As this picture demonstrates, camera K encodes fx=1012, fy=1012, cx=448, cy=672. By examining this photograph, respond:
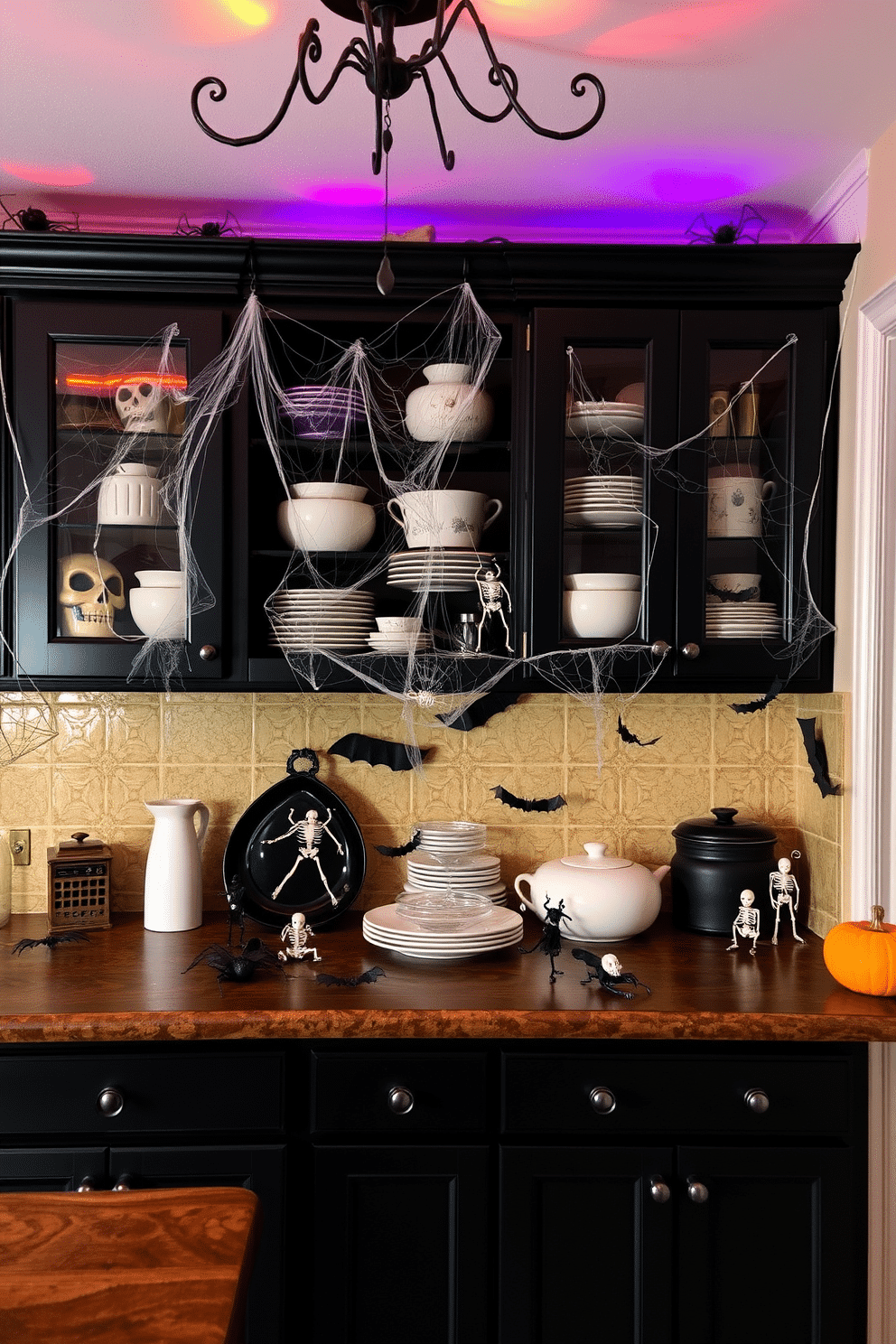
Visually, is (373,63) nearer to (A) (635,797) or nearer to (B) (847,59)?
(B) (847,59)

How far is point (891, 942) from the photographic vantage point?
1.75 m

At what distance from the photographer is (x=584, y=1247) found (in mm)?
1698

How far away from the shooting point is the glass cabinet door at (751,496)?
2.04 meters

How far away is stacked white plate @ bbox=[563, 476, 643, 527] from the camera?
2.05 m

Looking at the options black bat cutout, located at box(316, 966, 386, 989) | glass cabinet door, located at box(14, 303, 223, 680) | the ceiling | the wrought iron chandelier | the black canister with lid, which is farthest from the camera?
the black canister with lid

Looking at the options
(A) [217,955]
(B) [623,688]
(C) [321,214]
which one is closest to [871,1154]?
(B) [623,688]

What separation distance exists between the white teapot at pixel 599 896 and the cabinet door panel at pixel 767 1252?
0.46 m

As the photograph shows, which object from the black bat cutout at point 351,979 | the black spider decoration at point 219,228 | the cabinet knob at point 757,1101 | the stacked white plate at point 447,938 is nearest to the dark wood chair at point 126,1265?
the black bat cutout at point 351,979

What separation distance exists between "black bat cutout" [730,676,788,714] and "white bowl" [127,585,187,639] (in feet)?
3.88

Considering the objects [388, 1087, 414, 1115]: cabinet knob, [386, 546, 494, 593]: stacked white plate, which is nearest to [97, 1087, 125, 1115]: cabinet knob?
[388, 1087, 414, 1115]: cabinet knob

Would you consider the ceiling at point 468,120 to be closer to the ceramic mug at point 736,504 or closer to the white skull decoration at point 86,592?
the ceramic mug at point 736,504

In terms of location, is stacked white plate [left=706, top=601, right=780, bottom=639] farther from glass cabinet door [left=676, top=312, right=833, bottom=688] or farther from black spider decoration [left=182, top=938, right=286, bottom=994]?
black spider decoration [left=182, top=938, right=286, bottom=994]

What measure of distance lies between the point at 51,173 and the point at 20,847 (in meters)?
1.45

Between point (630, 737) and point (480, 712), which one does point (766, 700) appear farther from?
point (480, 712)
